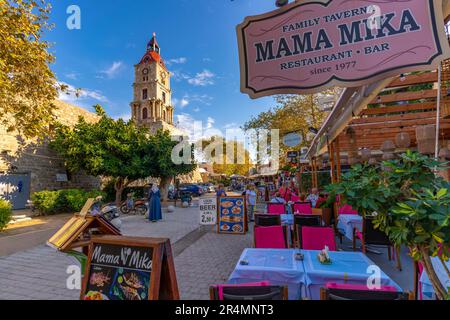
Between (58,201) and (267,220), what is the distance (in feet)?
38.8

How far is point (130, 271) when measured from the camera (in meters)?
2.12

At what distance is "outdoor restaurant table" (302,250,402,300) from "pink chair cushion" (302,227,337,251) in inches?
52.7

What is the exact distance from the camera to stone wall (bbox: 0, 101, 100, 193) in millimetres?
12227

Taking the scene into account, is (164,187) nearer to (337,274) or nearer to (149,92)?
(337,274)

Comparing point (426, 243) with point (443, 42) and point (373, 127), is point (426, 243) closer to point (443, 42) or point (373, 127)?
point (443, 42)

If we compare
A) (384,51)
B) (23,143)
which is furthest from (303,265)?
(23,143)

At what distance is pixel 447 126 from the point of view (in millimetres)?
5109

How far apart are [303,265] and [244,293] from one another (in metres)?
1.30

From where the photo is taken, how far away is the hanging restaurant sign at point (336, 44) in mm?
1819

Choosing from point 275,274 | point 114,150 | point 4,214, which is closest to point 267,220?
point 275,274

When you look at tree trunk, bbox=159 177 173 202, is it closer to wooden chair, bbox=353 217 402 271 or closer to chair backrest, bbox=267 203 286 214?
chair backrest, bbox=267 203 286 214

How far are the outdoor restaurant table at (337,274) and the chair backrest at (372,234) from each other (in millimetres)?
2112

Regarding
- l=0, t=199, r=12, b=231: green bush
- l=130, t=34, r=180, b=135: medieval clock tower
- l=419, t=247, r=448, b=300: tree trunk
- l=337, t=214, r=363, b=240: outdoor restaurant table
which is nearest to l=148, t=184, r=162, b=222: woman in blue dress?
l=0, t=199, r=12, b=231: green bush

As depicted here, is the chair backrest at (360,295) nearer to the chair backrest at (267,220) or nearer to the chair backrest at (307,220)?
the chair backrest at (307,220)
